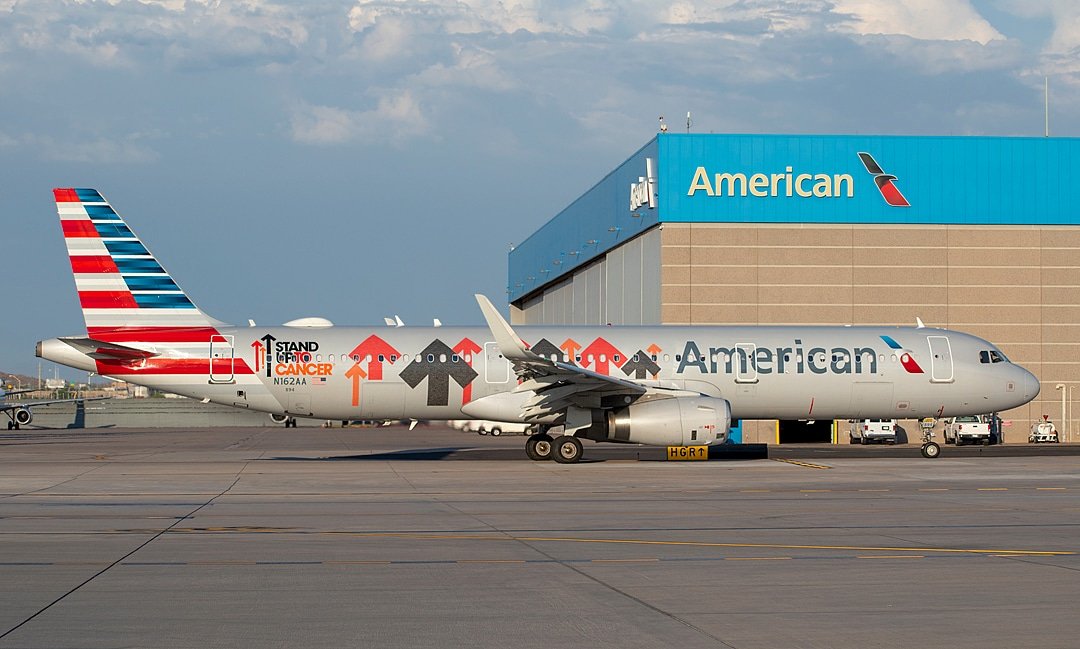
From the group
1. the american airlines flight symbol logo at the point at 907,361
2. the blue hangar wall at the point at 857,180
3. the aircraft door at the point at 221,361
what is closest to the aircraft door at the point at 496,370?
the aircraft door at the point at 221,361

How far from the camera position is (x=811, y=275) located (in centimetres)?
5253

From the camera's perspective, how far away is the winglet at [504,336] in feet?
95.8

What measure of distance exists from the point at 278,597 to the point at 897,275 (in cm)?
4585

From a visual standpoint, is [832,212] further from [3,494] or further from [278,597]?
[278,597]

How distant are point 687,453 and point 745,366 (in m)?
3.89

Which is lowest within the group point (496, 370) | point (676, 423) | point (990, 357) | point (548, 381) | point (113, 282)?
point (676, 423)

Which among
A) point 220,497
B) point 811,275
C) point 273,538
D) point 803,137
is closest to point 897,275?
point 811,275

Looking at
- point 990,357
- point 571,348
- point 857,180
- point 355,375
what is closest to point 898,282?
point 857,180

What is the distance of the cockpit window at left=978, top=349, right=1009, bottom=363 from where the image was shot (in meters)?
34.4

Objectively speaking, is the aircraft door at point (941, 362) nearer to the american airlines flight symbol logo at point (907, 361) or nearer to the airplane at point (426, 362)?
the airplane at point (426, 362)

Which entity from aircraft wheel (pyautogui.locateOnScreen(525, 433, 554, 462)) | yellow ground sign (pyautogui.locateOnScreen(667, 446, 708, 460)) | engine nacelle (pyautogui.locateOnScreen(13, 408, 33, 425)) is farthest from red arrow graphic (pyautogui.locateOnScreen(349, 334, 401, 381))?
engine nacelle (pyautogui.locateOnScreen(13, 408, 33, 425))

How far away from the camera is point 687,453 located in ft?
117

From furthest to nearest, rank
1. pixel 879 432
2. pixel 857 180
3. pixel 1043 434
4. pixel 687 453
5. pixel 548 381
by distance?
1. pixel 879 432
2. pixel 857 180
3. pixel 1043 434
4. pixel 687 453
5. pixel 548 381

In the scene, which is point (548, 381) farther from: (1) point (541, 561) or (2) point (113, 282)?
(1) point (541, 561)
